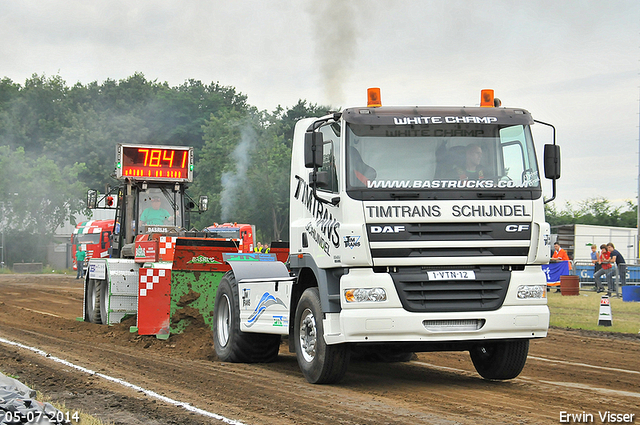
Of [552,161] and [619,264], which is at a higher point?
[552,161]

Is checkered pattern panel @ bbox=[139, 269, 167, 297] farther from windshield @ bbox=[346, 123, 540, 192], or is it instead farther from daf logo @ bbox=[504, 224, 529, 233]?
daf logo @ bbox=[504, 224, 529, 233]

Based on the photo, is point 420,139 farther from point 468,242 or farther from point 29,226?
point 29,226

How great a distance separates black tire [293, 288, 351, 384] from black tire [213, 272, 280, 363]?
1894mm

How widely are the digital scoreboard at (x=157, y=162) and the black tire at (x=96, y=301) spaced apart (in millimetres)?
2465

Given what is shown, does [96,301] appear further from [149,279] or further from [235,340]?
[235,340]

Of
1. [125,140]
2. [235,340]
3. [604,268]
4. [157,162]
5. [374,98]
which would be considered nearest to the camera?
[374,98]

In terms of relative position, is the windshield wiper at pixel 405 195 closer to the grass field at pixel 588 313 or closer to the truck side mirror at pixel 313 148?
the truck side mirror at pixel 313 148

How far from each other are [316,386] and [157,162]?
9.66 m

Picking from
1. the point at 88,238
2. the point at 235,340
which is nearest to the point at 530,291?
the point at 235,340

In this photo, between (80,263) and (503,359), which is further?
(80,263)

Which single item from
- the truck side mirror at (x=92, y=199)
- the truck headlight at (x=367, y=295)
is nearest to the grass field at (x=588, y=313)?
the truck headlight at (x=367, y=295)

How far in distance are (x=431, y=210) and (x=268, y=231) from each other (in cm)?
4114

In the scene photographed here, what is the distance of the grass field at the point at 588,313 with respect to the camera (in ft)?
52.6

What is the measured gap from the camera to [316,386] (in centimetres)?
859
